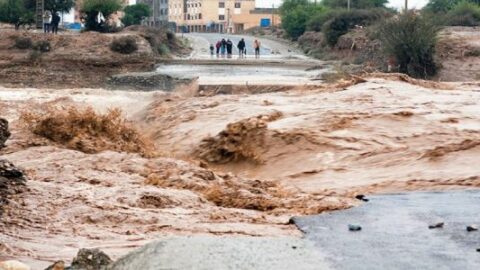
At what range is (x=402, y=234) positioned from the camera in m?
10.5

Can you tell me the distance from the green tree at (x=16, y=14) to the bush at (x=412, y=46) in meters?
30.7

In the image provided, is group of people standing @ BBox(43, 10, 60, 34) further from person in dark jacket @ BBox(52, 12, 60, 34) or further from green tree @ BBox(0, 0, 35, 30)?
green tree @ BBox(0, 0, 35, 30)

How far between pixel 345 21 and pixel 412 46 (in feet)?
71.7

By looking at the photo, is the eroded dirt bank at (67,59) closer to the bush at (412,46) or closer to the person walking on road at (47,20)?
the person walking on road at (47,20)

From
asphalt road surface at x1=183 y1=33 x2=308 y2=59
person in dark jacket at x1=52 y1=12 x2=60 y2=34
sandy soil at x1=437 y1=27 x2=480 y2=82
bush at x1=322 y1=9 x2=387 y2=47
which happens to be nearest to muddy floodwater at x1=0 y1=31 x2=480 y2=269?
sandy soil at x1=437 y1=27 x2=480 y2=82

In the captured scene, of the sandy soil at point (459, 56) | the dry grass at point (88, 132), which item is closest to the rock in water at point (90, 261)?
the dry grass at point (88, 132)

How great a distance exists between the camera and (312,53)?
6125 centimetres

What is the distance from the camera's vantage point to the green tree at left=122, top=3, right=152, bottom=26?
95812mm

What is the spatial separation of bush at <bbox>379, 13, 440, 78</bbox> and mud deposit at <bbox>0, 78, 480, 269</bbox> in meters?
15.3

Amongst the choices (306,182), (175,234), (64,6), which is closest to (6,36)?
(64,6)

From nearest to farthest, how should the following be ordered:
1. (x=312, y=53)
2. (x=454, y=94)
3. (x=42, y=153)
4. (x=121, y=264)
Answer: (x=121, y=264) < (x=42, y=153) < (x=454, y=94) < (x=312, y=53)

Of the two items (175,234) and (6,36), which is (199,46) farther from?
(175,234)

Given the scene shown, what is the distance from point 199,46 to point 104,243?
6010 cm

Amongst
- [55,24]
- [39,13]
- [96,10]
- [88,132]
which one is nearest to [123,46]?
[55,24]
